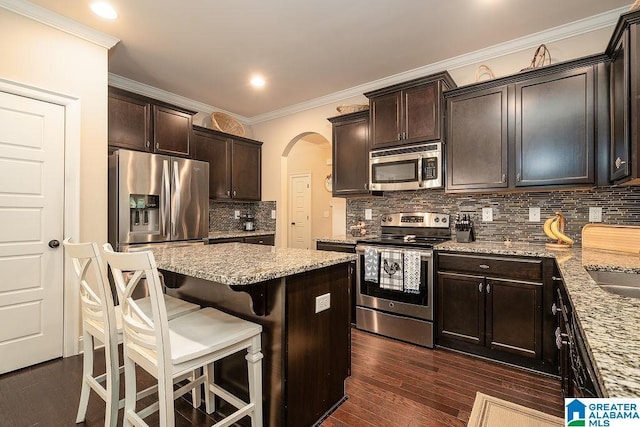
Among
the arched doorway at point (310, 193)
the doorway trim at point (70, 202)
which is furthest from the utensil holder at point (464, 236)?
the arched doorway at point (310, 193)

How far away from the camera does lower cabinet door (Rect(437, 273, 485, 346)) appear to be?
2498 mm

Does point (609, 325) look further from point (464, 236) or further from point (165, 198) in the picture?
point (165, 198)

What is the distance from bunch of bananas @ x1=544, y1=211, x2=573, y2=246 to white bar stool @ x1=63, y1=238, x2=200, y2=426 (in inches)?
108

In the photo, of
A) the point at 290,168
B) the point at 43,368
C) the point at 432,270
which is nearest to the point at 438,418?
the point at 432,270

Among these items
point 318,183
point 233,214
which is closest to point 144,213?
point 233,214

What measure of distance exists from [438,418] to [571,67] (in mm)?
2715

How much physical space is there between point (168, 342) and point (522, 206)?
120 inches

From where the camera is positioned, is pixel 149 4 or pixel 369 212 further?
pixel 369 212

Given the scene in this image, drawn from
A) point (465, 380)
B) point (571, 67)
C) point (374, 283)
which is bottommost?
point (465, 380)

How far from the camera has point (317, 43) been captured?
9.36ft

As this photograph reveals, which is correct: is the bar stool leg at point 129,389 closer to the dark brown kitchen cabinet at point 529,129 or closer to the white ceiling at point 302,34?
the white ceiling at point 302,34

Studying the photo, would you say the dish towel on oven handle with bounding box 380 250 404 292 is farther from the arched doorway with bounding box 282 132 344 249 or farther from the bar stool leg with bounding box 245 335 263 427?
the arched doorway with bounding box 282 132 344 249

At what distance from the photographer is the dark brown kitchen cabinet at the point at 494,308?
89.4 inches

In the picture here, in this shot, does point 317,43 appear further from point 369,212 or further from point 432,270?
point 432,270
